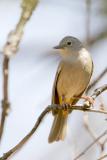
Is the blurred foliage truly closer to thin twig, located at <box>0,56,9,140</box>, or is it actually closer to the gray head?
the gray head

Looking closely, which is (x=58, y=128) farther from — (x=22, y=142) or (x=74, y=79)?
(x=22, y=142)

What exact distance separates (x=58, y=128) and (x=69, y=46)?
1296 mm

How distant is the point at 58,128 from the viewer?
13.8ft

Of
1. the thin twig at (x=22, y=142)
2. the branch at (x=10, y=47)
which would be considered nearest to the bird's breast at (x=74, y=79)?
the thin twig at (x=22, y=142)

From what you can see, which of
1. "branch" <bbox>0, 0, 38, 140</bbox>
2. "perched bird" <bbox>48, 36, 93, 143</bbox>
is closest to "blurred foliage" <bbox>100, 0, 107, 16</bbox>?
"perched bird" <bbox>48, 36, 93, 143</bbox>

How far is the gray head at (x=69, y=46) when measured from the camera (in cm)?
488

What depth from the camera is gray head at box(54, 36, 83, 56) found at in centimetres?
488

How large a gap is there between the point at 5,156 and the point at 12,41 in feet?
2.69

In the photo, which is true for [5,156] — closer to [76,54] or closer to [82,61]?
[82,61]

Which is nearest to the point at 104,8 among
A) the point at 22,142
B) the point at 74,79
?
the point at 74,79

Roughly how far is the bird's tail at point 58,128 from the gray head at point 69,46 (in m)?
0.86

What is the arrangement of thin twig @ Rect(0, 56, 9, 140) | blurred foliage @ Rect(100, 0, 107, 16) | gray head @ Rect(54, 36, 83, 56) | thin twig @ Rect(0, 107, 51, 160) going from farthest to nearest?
gray head @ Rect(54, 36, 83, 56) < blurred foliage @ Rect(100, 0, 107, 16) < thin twig @ Rect(0, 107, 51, 160) < thin twig @ Rect(0, 56, 9, 140)

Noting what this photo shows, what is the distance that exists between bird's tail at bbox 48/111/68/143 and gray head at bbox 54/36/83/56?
2.82 feet

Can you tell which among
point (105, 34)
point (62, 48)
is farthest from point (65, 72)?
point (105, 34)
